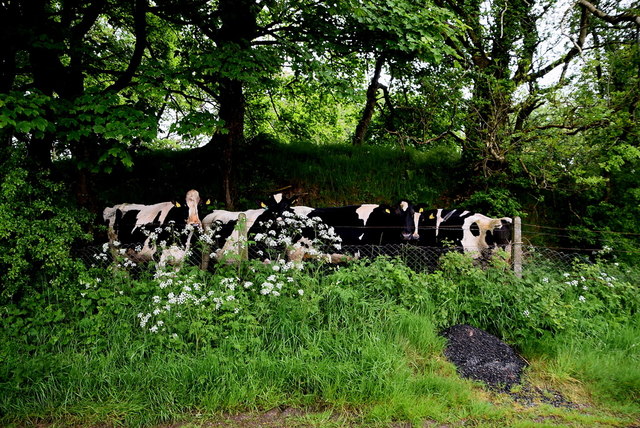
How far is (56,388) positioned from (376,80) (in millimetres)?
12261

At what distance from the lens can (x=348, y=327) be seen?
4.86 metres

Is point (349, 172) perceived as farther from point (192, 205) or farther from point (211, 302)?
point (211, 302)

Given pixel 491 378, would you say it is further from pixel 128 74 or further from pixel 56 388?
pixel 128 74

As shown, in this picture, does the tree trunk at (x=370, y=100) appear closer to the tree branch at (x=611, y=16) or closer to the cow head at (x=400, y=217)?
the tree branch at (x=611, y=16)

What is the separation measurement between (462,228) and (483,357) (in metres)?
4.32

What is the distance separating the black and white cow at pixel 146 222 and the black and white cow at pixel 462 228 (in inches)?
182

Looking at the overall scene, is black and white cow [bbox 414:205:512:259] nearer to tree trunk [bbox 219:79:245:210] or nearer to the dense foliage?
the dense foliage

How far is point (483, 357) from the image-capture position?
15.5ft

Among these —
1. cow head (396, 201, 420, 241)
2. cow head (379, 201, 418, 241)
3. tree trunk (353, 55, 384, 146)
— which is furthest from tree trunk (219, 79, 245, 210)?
tree trunk (353, 55, 384, 146)

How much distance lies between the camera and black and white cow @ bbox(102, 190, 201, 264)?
296 inches

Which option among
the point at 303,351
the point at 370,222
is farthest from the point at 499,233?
the point at 303,351

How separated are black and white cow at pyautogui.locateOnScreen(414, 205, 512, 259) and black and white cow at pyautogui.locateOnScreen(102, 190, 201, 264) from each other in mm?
4629

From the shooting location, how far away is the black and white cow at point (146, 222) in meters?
7.53

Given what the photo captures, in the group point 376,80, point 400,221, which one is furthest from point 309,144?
point 400,221
